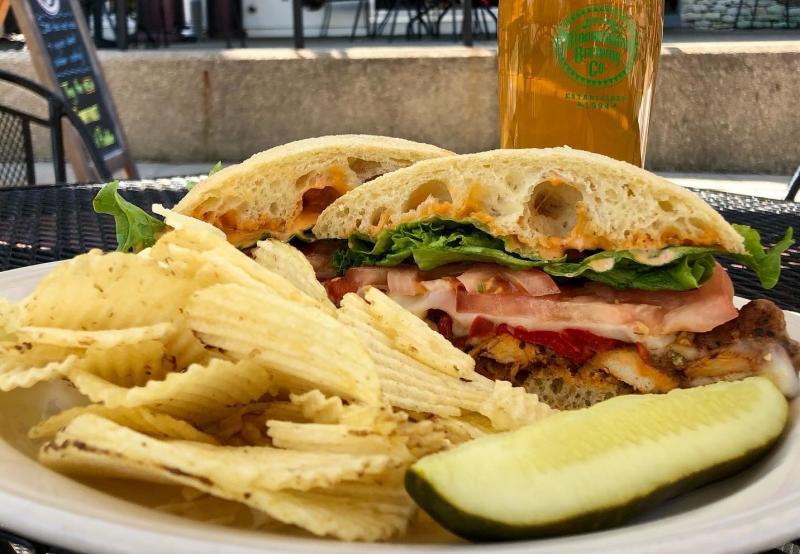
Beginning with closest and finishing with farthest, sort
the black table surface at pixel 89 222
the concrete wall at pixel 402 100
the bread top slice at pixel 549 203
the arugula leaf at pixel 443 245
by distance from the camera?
the bread top slice at pixel 549 203, the arugula leaf at pixel 443 245, the black table surface at pixel 89 222, the concrete wall at pixel 402 100

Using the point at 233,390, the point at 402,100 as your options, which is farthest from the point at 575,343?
the point at 402,100

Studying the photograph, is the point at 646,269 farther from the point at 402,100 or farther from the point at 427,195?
the point at 402,100

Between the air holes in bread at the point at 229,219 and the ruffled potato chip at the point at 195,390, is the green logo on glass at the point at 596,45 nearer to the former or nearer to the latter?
the air holes in bread at the point at 229,219

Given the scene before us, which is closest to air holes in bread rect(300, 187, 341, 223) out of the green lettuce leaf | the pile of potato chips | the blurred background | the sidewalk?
the green lettuce leaf

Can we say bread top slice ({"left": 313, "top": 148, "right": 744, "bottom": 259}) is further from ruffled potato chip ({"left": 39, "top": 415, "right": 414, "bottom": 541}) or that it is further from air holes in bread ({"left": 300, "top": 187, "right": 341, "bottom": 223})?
ruffled potato chip ({"left": 39, "top": 415, "right": 414, "bottom": 541})

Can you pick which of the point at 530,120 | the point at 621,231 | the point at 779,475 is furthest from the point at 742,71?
the point at 779,475

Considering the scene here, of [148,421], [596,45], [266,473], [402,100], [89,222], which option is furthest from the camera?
[402,100]

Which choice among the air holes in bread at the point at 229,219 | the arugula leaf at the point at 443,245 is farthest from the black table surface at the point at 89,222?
the arugula leaf at the point at 443,245
